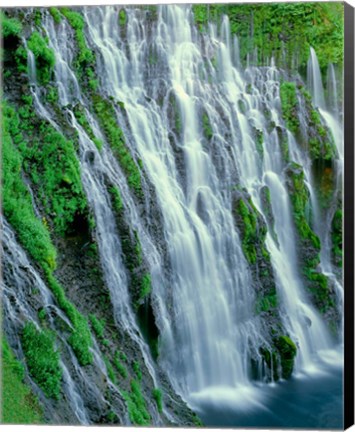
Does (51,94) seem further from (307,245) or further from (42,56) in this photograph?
(307,245)

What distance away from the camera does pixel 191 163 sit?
9820mm

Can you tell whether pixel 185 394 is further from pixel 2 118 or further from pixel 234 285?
pixel 2 118

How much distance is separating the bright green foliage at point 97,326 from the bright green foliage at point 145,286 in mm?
526

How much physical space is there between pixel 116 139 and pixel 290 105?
199 centimetres

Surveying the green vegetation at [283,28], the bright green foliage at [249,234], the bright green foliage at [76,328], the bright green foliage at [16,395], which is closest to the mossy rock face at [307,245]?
the bright green foliage at [249,234]

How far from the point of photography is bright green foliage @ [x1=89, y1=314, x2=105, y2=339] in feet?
30.9

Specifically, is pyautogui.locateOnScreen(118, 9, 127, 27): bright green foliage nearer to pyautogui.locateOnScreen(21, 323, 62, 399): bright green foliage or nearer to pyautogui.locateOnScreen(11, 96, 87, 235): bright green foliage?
pyautogui.locateOnScreen(11, 96, 87, 235): bright green foliage

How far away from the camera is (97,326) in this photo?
9.44m

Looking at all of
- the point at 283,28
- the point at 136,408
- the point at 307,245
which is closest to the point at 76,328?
the point at 136,408

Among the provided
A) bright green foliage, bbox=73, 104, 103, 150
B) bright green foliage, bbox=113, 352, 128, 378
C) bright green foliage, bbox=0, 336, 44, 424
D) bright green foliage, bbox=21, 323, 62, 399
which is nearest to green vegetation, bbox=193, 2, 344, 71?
bright green foliage, bbox=73, 104, 103, 150

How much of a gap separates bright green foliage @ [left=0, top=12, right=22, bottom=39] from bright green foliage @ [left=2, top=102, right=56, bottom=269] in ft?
2.53

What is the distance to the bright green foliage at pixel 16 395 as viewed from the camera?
912cm

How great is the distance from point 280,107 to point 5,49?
9.93 ft

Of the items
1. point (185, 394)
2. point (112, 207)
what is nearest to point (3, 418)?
A: point (185, 394)
